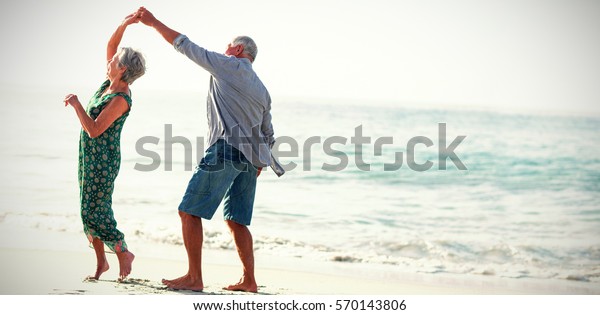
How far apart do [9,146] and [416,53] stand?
1441 cm

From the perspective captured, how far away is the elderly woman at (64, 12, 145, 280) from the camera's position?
3.83 meters

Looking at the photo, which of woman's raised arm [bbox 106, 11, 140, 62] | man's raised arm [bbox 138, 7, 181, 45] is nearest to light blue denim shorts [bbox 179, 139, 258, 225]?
man's raised arm [bbox 138, 7, 181, 45]

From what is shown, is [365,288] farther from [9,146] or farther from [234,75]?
[9,146]

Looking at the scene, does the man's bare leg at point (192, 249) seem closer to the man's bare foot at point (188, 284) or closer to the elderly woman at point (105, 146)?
the man's bare foot at point (188, 284)

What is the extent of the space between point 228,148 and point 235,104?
0.25 meters

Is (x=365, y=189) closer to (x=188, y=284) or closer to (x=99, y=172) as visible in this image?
(x=188, y=284)

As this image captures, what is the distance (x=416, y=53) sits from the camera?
77.7ft

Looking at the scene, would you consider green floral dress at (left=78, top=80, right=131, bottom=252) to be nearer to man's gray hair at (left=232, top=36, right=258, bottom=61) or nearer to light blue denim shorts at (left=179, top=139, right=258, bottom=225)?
light blue denim shorts at (left=179, top=139, right=258, bottom=225)

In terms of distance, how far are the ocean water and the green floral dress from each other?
2.02 m

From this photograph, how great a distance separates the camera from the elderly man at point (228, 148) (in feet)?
12.9

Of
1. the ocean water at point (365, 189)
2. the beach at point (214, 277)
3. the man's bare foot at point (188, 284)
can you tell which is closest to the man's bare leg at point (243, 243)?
the beach at point (214, 277)

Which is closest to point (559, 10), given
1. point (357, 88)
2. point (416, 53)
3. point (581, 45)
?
point (581, 45)

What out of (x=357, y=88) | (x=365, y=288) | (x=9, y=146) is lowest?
(x=365, y=288)

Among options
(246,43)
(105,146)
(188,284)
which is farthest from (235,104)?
(188,284)
